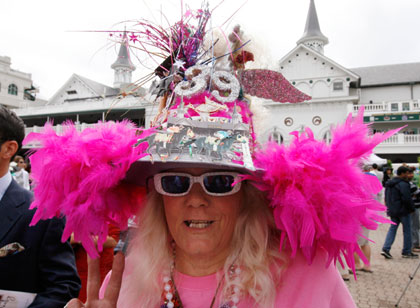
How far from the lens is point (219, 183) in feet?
4.90

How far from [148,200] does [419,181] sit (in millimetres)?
15553

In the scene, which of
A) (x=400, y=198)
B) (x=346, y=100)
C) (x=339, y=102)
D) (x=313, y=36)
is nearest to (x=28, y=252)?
(x=400, y=198)

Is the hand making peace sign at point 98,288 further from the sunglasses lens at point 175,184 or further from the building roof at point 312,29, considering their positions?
the building roof at point 312,29

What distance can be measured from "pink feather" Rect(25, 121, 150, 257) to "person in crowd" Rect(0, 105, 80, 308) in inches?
19.7

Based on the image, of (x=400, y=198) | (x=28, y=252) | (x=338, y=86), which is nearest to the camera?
(x=28, y=252)

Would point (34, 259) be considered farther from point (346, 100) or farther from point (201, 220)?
point (346, 100)

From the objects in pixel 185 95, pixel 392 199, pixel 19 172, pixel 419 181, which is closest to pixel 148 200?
pixel 185 95

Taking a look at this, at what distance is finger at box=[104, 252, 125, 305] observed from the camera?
1.40 metres

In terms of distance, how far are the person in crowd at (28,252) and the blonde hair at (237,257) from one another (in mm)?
538

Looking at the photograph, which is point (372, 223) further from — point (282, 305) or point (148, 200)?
point (148, 200)

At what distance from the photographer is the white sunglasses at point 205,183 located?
149 centimetres

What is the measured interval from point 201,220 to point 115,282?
482 millimetres

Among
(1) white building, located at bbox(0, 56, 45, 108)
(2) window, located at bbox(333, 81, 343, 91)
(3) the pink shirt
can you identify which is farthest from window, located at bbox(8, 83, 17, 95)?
(3) the pink shirt

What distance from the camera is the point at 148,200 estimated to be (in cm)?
186
